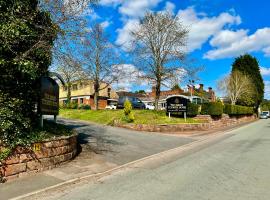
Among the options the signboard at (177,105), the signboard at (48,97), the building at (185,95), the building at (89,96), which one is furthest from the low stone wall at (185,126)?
the building at (89,96)

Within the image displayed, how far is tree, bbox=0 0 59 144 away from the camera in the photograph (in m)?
8.60

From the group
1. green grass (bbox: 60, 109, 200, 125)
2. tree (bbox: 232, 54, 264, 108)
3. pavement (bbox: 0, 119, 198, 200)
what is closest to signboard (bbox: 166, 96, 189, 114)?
green grass (bbox: 60, 109, 200, 125)

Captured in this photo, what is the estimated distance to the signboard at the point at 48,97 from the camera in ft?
36.2

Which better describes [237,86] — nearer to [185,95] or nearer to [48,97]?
[185,95]

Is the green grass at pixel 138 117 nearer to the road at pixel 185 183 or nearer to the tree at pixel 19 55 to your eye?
the road at pixel 185 183

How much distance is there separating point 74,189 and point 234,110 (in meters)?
37.2

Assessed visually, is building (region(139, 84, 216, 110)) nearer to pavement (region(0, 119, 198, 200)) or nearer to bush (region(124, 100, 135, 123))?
bush (region(124, 100, 135, 123))

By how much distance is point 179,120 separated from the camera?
28.1 m

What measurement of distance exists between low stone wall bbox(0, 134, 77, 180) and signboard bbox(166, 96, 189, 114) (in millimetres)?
18743

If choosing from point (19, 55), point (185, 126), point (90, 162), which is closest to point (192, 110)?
point (185, 126)

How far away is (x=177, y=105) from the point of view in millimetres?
29031

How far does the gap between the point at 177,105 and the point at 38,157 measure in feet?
68.4

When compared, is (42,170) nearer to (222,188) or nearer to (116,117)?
(222,188)

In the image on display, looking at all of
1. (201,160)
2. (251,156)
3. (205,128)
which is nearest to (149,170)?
(201,160)
